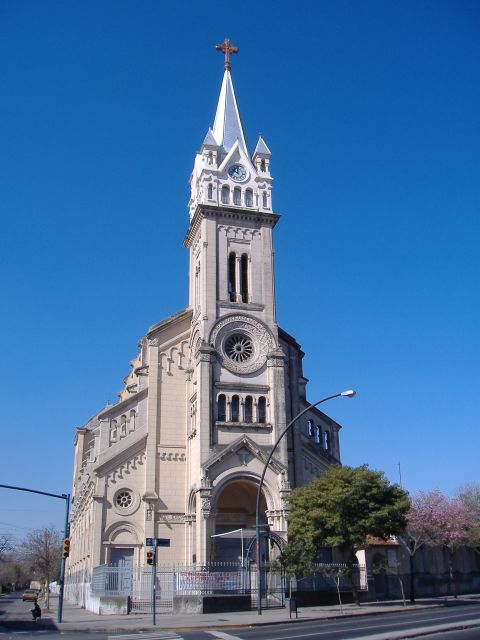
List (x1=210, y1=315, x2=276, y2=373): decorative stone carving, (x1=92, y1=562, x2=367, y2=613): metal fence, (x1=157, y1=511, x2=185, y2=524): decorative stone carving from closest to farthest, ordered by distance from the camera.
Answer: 1. (x1=92, y1=562, x2=367, y2=613): metal fence
2. (x1=157, y1=511, x2=185, y2=524): decorative stone carving
3. (x1=210, y1=315, x2=276, y2=373): decorative stone carving

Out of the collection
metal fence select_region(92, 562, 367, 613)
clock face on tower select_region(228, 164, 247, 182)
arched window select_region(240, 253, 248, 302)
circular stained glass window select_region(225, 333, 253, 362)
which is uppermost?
clock face on tower select_region(228, 164, 247, 182)

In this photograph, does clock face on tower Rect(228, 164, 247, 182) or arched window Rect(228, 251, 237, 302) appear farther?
clock face on tower Rect(228, 164, 247, 182)

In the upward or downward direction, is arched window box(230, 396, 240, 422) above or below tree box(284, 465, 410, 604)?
above

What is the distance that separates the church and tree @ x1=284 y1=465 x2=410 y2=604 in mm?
3878

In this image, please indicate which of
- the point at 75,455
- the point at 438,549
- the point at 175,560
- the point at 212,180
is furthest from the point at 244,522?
the point at 75,455

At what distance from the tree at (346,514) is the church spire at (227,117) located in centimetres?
2757

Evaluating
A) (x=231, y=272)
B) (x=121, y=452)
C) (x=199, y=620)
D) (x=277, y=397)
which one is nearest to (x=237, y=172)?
(x=231, y=272)

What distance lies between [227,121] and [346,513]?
109 feet

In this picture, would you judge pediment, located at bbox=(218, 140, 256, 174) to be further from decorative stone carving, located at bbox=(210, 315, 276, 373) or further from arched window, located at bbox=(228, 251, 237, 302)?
decorative stone carving, located at bbox=(210, 315, 276, 373)

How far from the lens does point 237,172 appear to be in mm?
52062

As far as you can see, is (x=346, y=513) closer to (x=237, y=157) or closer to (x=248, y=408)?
(x=248, y=408)

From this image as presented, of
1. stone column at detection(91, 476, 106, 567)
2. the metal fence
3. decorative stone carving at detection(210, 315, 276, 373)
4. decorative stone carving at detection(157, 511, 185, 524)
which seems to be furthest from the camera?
decorative stone carving at detection(210, 315, 276, 373)

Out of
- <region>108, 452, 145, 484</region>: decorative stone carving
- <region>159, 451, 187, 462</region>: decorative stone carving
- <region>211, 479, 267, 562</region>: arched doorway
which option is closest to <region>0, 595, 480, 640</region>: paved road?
<region>211, 479, 267, 562</region>: arched doorway

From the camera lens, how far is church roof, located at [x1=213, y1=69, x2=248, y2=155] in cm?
5406
